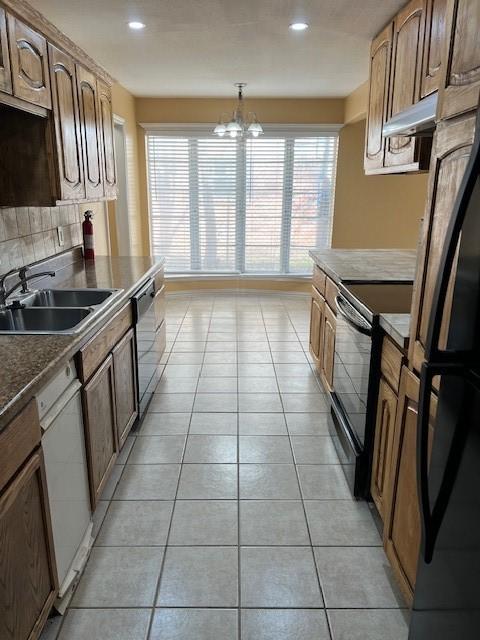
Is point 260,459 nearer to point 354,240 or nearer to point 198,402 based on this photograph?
point 198,402

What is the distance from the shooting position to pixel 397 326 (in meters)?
1.81

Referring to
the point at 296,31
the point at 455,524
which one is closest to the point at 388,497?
the point at 455,524

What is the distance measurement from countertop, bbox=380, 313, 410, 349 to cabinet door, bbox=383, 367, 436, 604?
0.11 metres

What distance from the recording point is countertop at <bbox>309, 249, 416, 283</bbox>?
280 centimetres

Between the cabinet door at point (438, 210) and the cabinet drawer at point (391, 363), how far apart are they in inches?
7.3

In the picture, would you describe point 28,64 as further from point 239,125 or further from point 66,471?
point 239,125

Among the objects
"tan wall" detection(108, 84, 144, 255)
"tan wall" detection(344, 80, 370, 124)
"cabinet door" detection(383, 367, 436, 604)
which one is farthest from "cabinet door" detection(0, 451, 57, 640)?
"tan wall" detection(344, 80, 370, 124)

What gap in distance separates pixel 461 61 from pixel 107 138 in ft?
9.21

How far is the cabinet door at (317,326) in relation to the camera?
3.52 meters

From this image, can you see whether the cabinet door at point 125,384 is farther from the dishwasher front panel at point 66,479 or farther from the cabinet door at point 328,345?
the cabinet door at point 328,345

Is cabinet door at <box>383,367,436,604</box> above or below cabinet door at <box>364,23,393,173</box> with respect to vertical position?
below

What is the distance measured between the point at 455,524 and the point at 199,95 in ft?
17.6

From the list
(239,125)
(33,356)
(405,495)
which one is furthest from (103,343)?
(239,125)

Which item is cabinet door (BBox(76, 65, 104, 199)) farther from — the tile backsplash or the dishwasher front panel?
the dishwasher front panel
